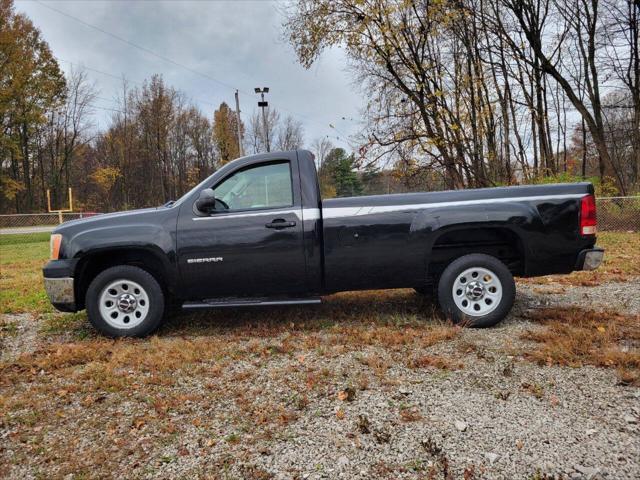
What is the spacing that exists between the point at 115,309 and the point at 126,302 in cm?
14

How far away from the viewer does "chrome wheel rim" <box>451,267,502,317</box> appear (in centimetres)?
428

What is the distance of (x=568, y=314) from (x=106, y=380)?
4685 millimetres

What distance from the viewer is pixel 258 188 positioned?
14.5 ft

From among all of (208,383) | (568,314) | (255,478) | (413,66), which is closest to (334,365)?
(208,383)

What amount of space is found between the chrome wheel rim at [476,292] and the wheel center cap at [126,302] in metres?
3.34

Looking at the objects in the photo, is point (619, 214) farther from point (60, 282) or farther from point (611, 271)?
point (60, 282)

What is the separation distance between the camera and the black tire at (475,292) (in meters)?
4.22

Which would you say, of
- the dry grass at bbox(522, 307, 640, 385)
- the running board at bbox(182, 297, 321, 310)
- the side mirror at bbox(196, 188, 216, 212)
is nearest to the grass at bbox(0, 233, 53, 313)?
the running board at bbox(182, 297, 321, 310)

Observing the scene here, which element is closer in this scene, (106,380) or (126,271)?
(106,380)

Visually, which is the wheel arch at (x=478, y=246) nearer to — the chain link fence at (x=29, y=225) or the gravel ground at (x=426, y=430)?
the gravel ground at (x=426, y=430)

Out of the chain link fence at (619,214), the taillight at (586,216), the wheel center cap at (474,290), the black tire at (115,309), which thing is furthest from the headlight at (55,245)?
the chain link fence at (619,214)

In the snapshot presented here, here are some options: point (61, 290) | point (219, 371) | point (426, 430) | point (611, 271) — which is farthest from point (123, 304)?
point (611, 271)

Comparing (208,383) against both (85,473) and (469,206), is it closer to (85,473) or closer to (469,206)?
(85,473)

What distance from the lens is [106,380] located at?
336 centimetres
